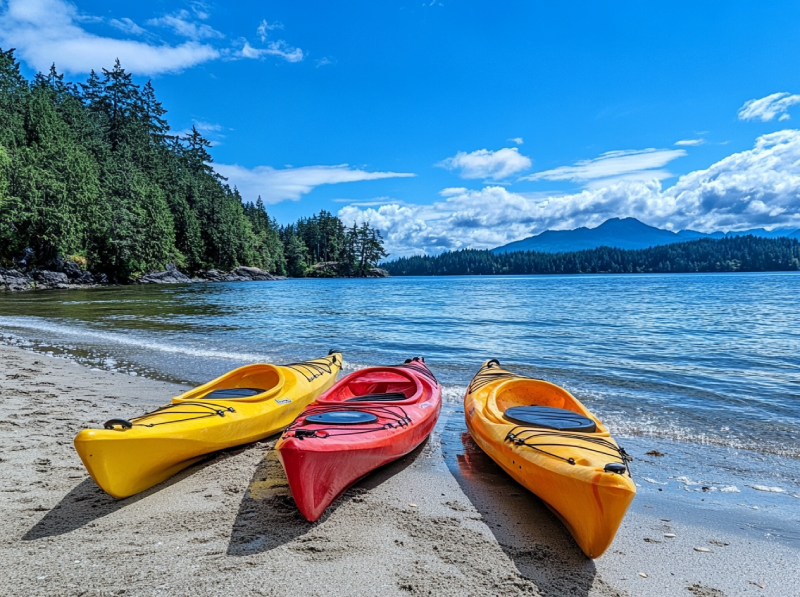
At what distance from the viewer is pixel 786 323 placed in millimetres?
17562

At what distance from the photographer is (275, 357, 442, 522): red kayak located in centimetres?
343

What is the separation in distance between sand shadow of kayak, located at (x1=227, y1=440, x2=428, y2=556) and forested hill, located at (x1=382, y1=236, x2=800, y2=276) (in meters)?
162

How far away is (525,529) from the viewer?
3.48m

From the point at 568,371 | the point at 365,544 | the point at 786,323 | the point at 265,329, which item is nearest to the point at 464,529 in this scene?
the point at 365,544

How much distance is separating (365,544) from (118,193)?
63.0 meters

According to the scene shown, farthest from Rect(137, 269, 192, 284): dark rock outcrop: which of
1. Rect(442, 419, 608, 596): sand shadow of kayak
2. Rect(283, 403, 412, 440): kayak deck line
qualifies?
Rect(442, 419, 608, 596): sand shadow of kayak

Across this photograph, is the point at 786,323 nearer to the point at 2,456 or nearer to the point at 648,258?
the point at 2,456

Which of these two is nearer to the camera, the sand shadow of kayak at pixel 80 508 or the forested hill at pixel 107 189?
the sand shadow of kayak at pixel 80 508

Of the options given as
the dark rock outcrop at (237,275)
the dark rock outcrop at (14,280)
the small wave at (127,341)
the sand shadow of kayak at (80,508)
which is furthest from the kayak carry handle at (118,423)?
the dark rock outcrop at (237,275)

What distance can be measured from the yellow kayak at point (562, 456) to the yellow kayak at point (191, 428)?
232cm

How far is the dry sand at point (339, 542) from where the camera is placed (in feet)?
8.95

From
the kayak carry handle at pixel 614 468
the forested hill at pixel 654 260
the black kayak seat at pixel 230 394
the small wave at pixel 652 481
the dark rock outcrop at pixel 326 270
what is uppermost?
the forested hill at pixel 654 260

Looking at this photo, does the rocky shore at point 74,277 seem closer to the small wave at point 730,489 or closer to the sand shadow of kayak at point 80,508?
the sand shadow of kayak at point 80,508

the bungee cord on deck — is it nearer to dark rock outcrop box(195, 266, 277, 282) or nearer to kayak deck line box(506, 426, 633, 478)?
kayak deck line box(506, 426, 633, 478)
